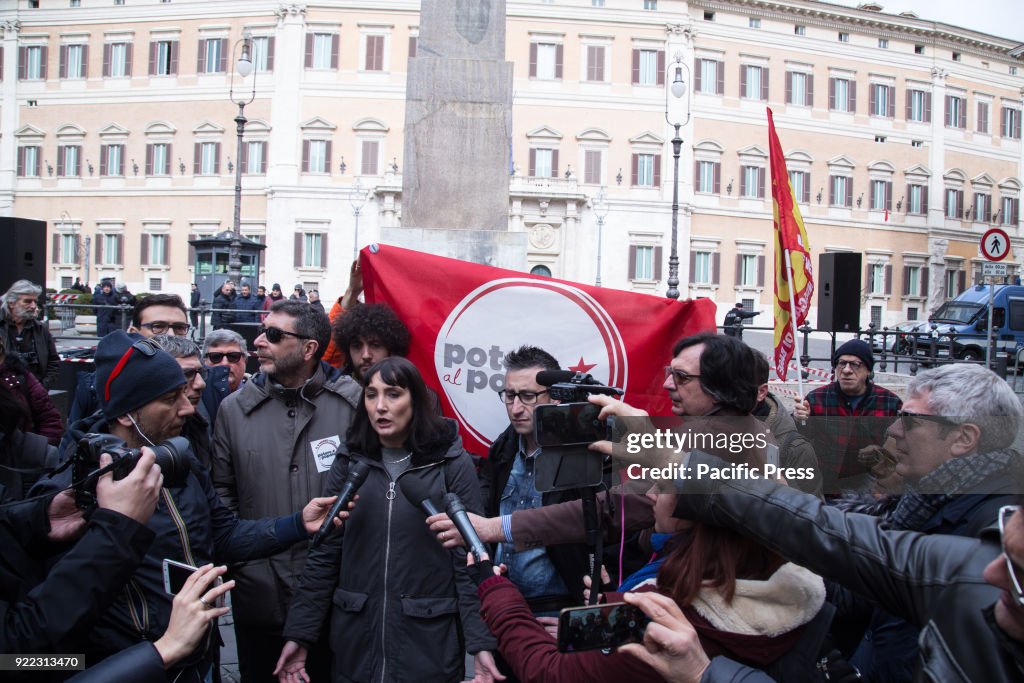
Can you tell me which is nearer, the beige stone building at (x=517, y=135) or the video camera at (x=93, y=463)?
the video camera at (x=93, y=463)

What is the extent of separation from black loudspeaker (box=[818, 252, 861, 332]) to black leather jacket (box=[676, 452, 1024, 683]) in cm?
890

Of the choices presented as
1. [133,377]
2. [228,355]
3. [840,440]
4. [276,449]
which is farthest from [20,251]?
[840,440]

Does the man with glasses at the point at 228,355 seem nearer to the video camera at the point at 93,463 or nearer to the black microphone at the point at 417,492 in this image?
the black microphone at the point at 417,492

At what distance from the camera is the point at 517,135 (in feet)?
120

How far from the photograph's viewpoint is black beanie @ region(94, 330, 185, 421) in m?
2.14

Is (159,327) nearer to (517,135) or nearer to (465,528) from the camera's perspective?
(465,528)

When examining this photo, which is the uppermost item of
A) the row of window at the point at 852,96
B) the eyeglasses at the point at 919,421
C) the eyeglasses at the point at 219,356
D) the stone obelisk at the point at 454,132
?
the row of window at the point at 852,96

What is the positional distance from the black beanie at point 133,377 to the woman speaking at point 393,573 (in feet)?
2.18

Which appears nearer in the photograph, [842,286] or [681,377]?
[681,377]

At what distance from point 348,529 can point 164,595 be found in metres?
0.67

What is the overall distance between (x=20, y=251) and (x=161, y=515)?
617 cm

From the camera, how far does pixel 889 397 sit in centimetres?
509

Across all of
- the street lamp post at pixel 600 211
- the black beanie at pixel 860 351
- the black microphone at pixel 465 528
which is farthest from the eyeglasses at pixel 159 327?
the street lamp post at pixel 600 211

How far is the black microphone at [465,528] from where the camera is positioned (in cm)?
192
